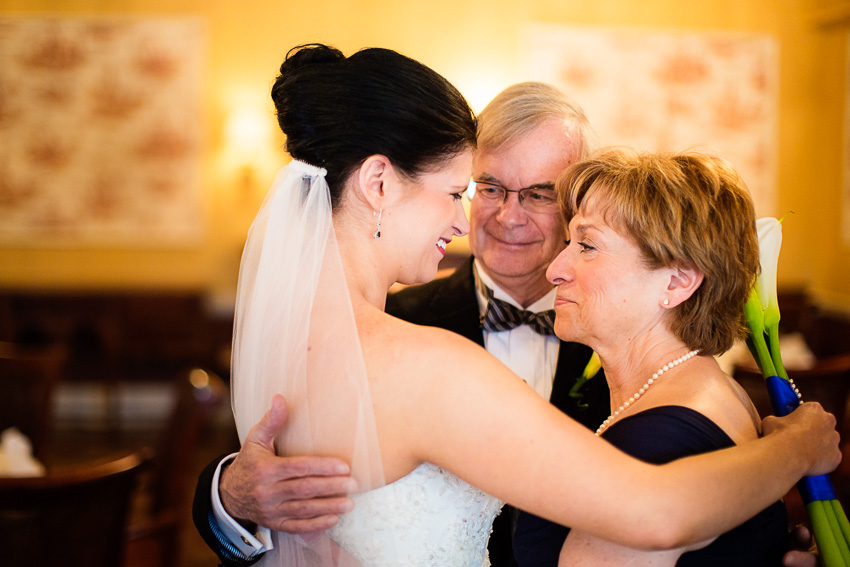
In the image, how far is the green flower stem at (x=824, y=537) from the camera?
1457 mm

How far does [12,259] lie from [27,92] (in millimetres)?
1576

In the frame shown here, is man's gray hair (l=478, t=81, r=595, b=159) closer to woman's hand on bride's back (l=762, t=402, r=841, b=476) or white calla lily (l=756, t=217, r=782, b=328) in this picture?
white calla lily (l=756, t=217, r=782, b=328)

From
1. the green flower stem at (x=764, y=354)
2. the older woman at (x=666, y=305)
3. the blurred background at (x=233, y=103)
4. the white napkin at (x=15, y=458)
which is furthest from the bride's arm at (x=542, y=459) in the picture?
the blurred background at (x=233, y=103)

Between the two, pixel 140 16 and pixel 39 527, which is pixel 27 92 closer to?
pixel 140 16

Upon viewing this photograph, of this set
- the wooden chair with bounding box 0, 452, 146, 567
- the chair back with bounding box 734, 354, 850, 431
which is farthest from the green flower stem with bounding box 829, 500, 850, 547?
the wooden chair with bounding box 0, 452, 146, 567

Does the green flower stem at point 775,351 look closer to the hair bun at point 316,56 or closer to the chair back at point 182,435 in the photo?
the hair bun at point 316,56

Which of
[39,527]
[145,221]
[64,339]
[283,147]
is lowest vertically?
[64,339]

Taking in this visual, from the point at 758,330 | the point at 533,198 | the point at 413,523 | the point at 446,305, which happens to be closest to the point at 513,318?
the point at 446,305

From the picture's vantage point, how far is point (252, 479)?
141 cm

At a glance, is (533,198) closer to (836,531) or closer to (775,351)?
(775,351)

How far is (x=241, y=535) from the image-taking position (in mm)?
1536

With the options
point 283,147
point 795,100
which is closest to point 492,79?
point 795,100

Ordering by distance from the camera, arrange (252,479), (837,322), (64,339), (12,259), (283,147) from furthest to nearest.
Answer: (12,259) → (64,339) → (837,322) → (283,147) → (252,479)

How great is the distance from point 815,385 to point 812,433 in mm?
2022
